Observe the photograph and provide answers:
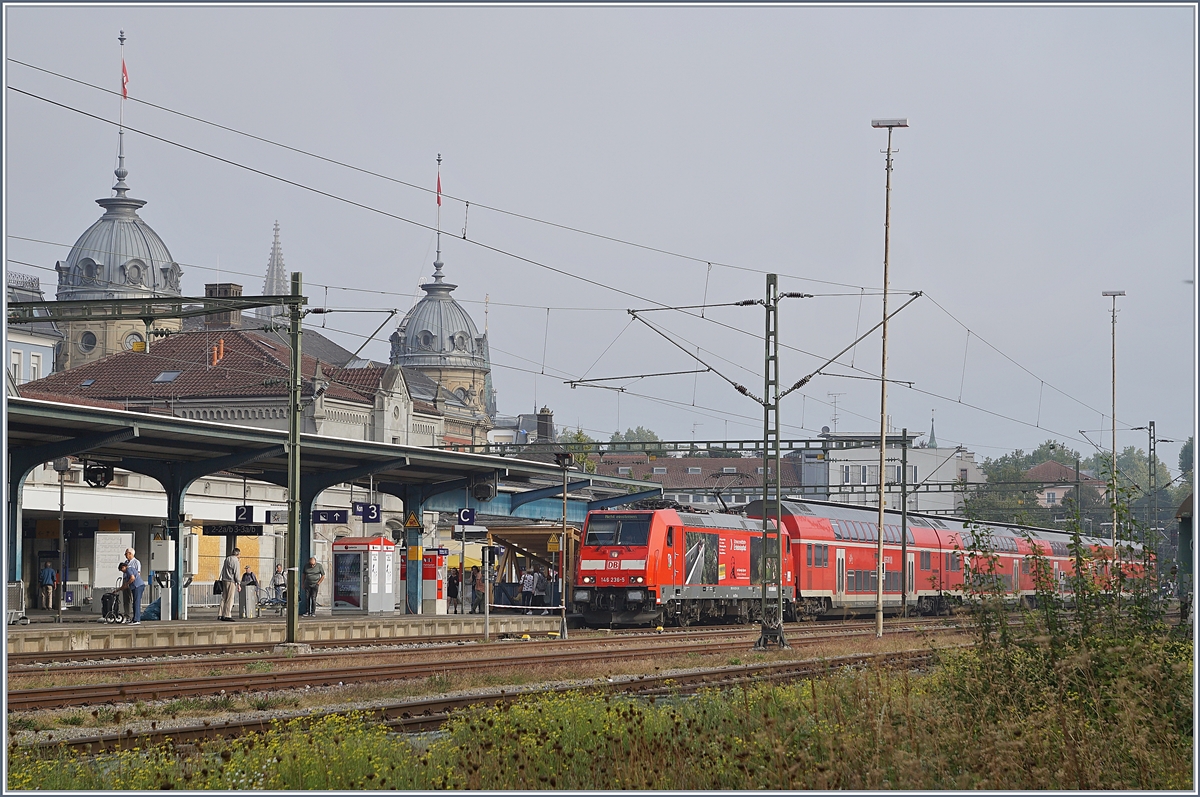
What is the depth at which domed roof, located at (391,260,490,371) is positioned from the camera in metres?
146

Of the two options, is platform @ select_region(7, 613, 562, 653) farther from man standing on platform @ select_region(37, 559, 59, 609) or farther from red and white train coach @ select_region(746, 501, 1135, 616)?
red and white train coach @ select_region(746, 501, 1135, 616)

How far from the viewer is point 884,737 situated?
33.5 ft

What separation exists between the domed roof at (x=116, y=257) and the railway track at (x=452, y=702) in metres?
102

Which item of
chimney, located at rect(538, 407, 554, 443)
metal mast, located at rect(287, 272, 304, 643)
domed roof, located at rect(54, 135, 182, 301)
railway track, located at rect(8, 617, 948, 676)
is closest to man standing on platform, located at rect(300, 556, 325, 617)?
railway track, located at rect(8, 617, 948, 676)

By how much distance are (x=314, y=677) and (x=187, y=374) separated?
6326 cm

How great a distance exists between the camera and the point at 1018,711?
10.6 metres

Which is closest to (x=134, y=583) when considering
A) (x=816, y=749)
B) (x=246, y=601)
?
(x=246, y=601)

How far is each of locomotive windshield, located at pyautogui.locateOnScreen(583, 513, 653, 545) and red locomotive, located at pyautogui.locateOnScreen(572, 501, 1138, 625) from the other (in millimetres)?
24

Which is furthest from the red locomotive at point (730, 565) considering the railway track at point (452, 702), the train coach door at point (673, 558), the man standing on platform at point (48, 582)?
the man standing on platform at point (48, 582)

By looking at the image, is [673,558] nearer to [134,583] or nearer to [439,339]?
[134,583]

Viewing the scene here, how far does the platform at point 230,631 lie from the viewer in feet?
83.0

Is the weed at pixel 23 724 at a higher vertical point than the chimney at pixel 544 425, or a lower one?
lower

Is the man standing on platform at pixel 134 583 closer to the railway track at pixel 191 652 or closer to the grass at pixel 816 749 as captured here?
the railway track at pixel 191 652

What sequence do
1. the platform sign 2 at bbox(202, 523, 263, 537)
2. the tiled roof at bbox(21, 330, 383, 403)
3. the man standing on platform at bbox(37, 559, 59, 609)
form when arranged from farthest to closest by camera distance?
the tiled roof at bbox(21, 330, 383, 403), the man standing on platform at bbox(37, 559, 59, 609), the platform sign 2 at bbox(202, 523, 263, 537)
